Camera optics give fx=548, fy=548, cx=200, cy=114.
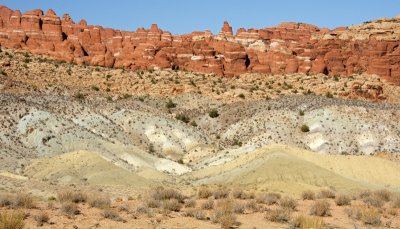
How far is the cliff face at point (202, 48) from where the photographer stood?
3374 inches

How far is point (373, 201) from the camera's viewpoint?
2592cm

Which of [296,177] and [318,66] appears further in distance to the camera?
[318,66]

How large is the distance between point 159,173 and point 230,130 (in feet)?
65.0

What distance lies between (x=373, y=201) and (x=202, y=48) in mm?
64397

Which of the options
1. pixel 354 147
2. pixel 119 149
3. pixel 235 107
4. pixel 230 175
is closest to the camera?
pixel 230 175

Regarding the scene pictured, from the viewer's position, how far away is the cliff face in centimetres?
8569

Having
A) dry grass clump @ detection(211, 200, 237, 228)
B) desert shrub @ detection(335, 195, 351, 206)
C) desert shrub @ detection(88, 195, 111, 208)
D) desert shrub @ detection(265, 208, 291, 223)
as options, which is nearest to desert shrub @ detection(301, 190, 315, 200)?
desert shrub @ detection(335, 195, 351, 206)

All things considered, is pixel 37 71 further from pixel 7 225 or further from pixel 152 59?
pixel 7 225

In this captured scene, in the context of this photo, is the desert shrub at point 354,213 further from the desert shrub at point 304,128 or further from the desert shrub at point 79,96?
the desert shrub at point 79,96

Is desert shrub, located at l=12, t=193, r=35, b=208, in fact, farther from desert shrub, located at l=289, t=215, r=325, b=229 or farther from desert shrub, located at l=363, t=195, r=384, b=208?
desert shrub, located at l=363, t=195, r=384, b=208

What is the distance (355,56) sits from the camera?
90000 millimetres

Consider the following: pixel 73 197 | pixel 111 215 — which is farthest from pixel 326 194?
pixel 111 215

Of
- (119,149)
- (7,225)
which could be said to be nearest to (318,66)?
(119,149)

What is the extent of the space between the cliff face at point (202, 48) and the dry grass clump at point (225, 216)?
64209mm
